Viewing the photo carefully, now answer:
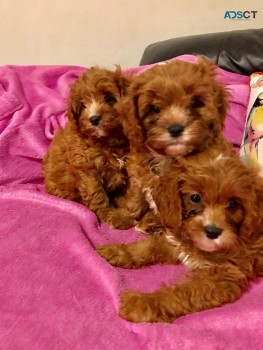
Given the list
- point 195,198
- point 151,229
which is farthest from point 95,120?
point 195,198

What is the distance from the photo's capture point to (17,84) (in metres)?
3.78

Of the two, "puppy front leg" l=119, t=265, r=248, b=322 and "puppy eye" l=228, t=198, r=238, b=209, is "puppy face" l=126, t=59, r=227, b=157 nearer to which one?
"puppy eye" l=228, t=198, r=238, b=209

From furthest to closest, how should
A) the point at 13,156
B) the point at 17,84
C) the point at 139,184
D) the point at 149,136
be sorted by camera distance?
1. the point at 17,84
2. the point at 13,156
3. the point at 139,184
4. the point at 149,136

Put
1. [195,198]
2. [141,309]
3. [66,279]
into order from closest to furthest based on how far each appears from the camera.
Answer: [141,309]
[195,198]
[66,279]

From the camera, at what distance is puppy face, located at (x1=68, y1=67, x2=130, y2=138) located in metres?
2.70

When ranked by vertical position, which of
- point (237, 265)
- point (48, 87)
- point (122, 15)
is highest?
point (122, 15)

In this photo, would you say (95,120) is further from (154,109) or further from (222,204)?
(222,204)

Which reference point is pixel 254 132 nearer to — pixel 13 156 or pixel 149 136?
pixel 149 136

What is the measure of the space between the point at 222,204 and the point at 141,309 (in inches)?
24.2

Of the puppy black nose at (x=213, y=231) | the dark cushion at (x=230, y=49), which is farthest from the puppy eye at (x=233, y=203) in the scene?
the dark cushion at (x=230, y=49)

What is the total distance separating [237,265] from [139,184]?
89cm

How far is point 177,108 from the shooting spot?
2252mm

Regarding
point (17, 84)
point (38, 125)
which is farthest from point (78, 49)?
point (38, 125)

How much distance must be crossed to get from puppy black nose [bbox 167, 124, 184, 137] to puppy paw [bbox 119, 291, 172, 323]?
85cm
